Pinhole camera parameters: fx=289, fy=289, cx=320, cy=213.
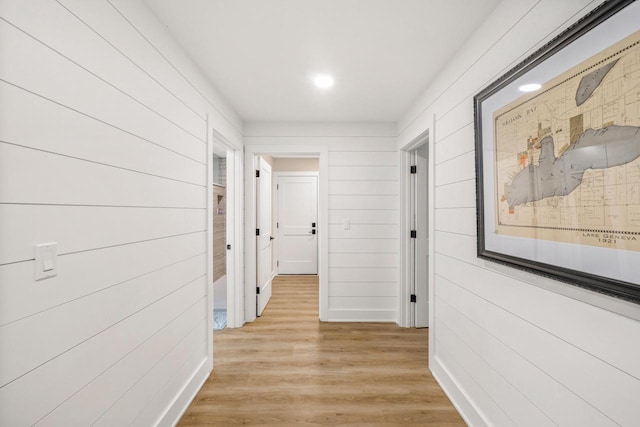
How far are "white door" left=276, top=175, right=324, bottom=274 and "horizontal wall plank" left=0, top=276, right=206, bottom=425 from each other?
4238mm

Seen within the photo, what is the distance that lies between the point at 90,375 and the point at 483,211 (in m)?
1.98

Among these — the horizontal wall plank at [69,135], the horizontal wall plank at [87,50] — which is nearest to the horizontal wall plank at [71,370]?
the horizontal wall plank at [69,135]

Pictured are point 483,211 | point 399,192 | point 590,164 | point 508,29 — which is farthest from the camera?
point 399,192

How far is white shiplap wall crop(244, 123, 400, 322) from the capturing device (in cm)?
342

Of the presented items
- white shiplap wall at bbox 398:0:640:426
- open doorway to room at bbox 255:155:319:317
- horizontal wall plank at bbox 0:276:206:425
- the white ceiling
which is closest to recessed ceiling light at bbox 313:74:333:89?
the white ceiling

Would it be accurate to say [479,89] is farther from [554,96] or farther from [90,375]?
[90,375]

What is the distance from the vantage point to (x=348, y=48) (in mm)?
1915

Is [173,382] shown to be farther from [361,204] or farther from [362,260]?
[361,204]

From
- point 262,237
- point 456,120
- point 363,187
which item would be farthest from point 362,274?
point 456,120

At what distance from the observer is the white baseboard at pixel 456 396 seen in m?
1.72

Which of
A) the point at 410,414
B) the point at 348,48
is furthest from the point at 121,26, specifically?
the point at 410,414

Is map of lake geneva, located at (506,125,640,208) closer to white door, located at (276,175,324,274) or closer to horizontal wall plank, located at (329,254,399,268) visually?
horizontal wall plank, located at (329,254,399,268)

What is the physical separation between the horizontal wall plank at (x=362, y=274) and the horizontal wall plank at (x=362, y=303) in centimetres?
22

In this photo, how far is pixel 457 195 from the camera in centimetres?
196
